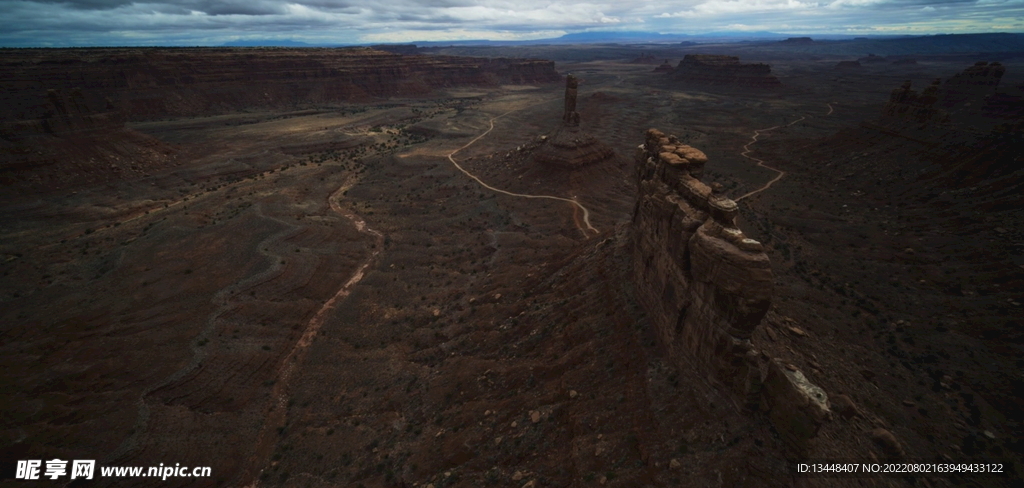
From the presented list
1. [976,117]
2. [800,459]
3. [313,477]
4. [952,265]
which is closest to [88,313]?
[313,477]

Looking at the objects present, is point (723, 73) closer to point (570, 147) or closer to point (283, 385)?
point (570, 147)

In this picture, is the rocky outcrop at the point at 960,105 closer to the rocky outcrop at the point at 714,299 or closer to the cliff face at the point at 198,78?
the rocky outcrop at the point at 714,299

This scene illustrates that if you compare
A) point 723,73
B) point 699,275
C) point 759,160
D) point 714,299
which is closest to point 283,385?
point 699,275

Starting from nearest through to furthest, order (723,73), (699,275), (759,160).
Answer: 1. (699,275)
2. (759,160)
3. (723,73)

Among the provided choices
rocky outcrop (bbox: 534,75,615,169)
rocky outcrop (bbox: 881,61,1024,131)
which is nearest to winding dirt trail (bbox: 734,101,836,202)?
rocky outcrop (bbox: 881,61,1024,131)

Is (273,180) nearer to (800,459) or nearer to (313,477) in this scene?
(313,477)

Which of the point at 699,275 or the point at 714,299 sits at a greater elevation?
the point at 699,275
